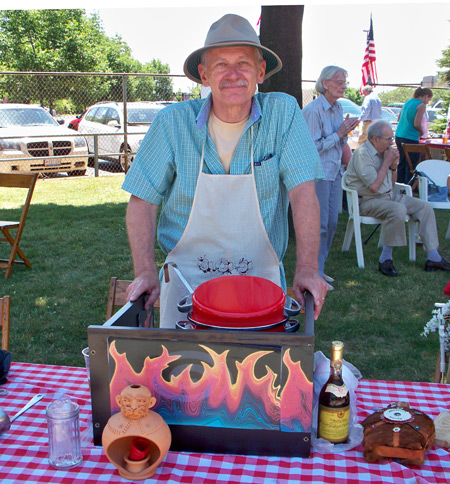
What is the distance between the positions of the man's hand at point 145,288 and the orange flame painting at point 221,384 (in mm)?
363

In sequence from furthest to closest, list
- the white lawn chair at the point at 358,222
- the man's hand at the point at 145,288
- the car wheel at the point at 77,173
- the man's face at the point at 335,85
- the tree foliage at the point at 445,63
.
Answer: the tree foliage at the point at 445,63, the car wheel at the point at 77,173, the white lawn chair at the point at 358,222, the man's face at the point at 335,85, the man's hand at the point at 145,288

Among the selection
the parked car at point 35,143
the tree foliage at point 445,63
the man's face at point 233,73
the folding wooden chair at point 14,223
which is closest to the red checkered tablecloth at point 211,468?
the man's face at point 233,73

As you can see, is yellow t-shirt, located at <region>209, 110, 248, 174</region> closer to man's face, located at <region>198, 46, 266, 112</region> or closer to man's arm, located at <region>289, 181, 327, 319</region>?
man's face, located at <region>198, 46, 266, 112</region>

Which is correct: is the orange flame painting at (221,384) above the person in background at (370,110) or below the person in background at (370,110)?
below

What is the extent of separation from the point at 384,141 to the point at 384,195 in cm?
55

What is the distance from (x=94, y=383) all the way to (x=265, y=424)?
41 centimetres

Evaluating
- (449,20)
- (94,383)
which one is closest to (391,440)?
(94,383)

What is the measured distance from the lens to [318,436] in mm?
1398

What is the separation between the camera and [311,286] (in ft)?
5.45

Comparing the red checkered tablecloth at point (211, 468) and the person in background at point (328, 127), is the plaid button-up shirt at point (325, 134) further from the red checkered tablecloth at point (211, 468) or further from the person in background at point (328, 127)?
the red checkered tablecloth at point (211, 468)

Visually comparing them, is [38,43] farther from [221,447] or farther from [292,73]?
[221,447]

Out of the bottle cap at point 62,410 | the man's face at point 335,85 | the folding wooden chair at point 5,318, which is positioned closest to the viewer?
the bottle cap at point 62,410

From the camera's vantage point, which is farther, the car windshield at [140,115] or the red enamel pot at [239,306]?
the car windshield at [140,115]

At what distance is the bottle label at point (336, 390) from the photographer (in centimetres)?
135
